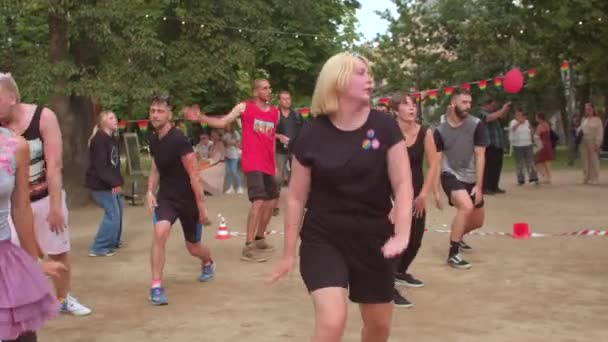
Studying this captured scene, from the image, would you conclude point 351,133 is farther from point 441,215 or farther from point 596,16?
point 596,16

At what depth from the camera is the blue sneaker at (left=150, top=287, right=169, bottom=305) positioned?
7.13m

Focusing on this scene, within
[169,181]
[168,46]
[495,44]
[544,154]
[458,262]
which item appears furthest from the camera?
[495,44]

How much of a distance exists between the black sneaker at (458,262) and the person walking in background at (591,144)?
1083cm

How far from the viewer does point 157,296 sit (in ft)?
23.4

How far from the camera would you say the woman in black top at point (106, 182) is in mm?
10156

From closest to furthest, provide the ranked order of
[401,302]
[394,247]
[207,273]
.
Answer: [394,247] → [401,302] → [207,273]

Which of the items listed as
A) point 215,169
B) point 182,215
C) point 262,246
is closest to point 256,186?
point 262,246

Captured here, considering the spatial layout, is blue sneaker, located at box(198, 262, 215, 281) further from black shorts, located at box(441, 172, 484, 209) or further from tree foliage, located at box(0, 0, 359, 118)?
tree foliage, located at box(0, 0, 359, 118)

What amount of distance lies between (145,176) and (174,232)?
13682 millimetres

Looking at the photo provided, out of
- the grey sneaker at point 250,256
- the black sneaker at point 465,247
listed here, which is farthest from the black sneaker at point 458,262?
the grey sneaker at point 250,256

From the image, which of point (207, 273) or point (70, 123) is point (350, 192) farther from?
point (70, 123)

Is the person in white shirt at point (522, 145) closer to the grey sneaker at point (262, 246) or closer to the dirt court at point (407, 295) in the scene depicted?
the dirt court at point (407, 295)

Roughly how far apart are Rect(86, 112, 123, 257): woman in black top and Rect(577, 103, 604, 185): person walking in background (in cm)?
1173

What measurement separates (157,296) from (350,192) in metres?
3.56
